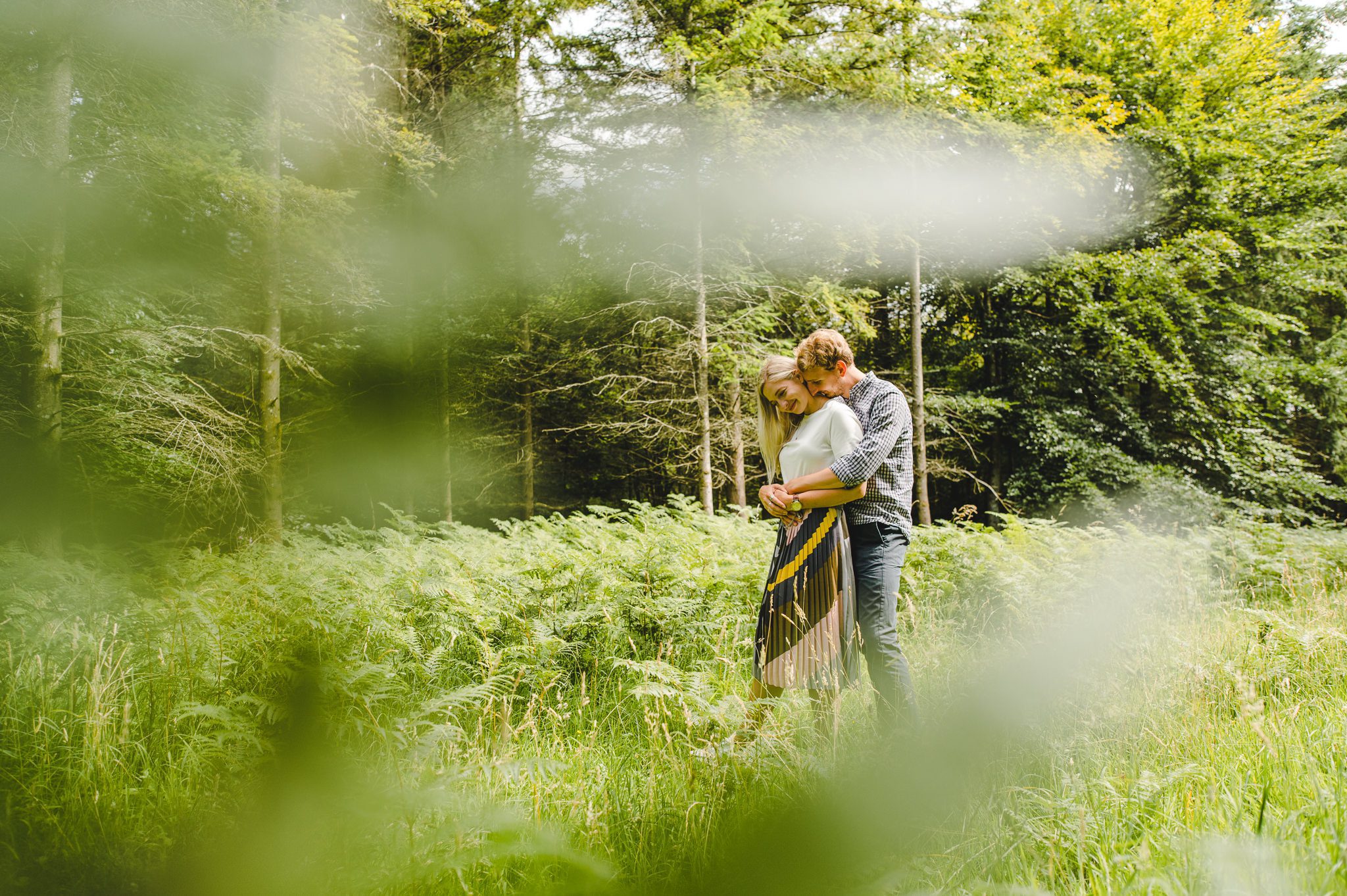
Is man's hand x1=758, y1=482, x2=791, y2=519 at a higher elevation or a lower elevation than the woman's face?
lower

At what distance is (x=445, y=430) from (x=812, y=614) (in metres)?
8.63

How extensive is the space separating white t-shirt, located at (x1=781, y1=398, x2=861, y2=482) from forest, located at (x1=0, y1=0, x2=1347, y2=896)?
48 cm

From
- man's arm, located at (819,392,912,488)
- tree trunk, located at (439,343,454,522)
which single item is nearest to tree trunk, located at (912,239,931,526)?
tree trunk, located at (439,343,454,522)

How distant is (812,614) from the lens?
248cm

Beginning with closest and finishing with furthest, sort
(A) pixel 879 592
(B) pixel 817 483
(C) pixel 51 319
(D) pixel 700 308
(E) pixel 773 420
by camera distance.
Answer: (B) pixel 817 483 < (A) pixel 879 592 < (E) pixel 773 420 < (C) pixel 51 319 < (D) pixel 700 308

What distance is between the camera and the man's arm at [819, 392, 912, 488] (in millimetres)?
2393

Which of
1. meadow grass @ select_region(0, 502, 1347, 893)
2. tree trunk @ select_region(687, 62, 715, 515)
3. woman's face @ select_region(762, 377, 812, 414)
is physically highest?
tree trunk @ select_region(687, 62, 715, 515)

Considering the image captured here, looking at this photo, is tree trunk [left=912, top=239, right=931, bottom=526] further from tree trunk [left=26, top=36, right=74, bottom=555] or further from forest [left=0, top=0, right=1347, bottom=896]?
tree trunk [left=26, top=36, right=74, bottom=555]

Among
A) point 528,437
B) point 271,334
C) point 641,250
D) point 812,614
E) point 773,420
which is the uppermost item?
point 641,250

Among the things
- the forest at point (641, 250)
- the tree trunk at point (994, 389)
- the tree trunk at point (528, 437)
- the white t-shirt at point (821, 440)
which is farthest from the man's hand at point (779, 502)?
the tree trunk at point (994, 389)

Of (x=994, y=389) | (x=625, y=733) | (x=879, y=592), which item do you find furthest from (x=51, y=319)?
(x=994, y=389)

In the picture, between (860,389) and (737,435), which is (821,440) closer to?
(860,389)

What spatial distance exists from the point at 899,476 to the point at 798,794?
2.26 metres

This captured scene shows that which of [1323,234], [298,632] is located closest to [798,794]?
[298,632]
